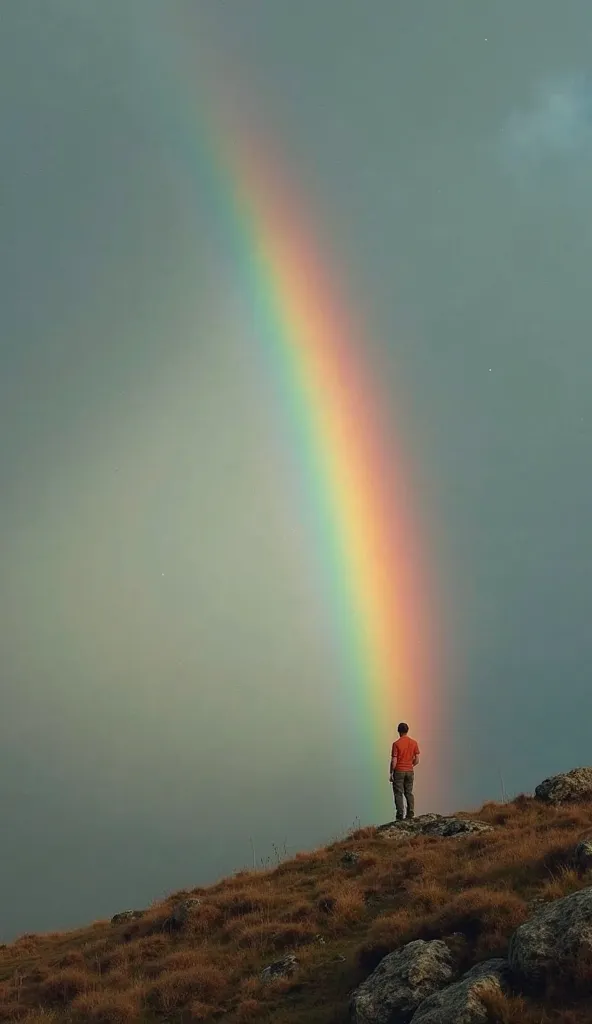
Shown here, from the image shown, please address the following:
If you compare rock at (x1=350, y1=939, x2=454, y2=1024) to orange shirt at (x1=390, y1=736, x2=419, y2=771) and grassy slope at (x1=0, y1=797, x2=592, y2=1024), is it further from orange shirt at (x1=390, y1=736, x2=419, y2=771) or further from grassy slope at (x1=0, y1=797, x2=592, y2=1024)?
orange shirt at (x1=390, y1=736, x2=419, y2=771)

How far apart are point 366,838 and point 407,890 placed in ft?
29.1

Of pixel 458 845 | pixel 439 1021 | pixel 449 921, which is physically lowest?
pixel 439 1021

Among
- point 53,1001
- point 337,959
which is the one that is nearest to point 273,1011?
point 337,959

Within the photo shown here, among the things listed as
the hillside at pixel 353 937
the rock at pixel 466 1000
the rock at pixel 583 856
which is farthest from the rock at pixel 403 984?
the rock at pixel 583 856

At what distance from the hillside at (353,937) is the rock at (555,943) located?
0.02m

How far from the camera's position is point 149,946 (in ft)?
60.4

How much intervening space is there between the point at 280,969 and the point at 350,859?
7.86 meters

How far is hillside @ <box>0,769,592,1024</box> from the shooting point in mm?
9430

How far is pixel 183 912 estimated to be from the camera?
19672 mm

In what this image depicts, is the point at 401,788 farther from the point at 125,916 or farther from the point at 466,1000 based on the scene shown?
the point at 466,1000

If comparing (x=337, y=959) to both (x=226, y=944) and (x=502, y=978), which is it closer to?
(x=226, y=944)

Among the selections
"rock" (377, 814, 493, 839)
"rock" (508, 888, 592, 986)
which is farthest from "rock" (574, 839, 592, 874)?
"rock" (377, 814, 493, 839)

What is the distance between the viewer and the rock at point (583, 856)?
1289 cm

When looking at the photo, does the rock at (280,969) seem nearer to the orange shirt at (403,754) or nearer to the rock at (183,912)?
the rock at (183,912)
